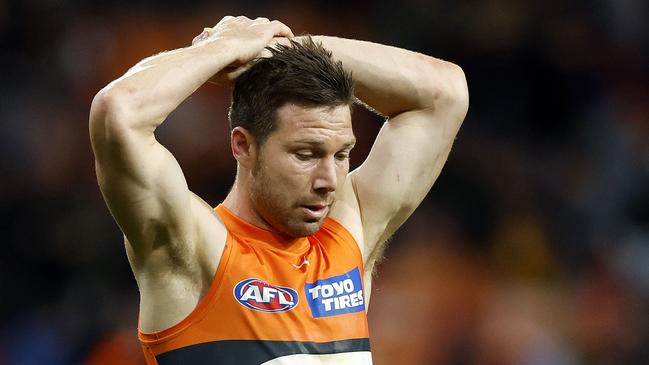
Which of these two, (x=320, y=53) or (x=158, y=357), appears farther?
(x=320, y=53)

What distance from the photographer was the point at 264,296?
10.7 feet

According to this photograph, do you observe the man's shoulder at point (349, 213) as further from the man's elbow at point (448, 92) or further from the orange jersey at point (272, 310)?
the man's elbow at point (448, 92)

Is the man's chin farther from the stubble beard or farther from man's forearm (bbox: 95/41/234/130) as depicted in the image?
man's forearm (bbox: 95/41/234/130)

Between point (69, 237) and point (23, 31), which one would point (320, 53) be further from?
point (23, 31)

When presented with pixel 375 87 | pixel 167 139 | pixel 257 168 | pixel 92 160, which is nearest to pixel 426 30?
pixel 167 139

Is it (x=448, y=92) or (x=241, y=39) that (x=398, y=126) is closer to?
(x=448, y=92)

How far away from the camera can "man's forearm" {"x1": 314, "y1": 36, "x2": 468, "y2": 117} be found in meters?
3.71

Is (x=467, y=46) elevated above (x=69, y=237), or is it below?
above

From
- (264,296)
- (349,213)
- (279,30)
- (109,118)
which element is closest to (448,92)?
(349,213)

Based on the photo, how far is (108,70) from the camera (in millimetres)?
7508

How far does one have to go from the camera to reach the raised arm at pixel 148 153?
2.94 meters

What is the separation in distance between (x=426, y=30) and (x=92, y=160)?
2.64m

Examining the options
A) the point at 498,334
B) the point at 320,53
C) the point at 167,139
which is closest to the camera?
the point at 320,53

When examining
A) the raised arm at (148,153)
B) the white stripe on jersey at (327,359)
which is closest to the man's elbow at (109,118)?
the raised arm at (148,153)
